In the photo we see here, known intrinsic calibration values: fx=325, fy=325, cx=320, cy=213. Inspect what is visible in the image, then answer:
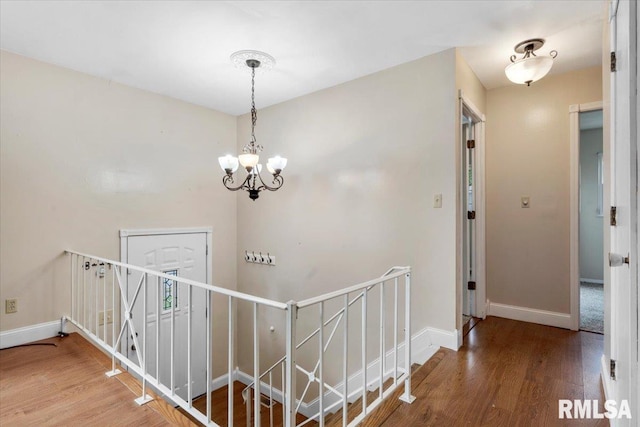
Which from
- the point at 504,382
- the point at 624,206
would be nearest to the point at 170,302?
the point at 504,382

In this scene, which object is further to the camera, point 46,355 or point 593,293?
point 593,293

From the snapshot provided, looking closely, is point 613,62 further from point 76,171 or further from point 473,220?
point 76,171

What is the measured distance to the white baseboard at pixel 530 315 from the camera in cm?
309

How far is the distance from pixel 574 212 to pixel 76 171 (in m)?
4.67

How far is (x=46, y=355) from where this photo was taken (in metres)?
2.60

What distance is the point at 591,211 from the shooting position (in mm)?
5359

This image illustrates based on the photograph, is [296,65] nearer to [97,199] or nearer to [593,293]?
[97,199]

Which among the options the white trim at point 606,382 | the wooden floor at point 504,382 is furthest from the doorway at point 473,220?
the white trim at point 606,382

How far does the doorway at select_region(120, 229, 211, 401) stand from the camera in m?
3.46

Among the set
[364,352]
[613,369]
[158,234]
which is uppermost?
[158,234]

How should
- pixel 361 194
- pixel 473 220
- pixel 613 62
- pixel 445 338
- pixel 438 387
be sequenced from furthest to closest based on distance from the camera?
pixel 473 220
pixel 361 194
pixel 445 338
pixel 438 387
pixel 613 62

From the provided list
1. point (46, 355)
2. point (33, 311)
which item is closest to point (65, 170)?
point (33, 311)

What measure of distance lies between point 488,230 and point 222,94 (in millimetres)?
3299

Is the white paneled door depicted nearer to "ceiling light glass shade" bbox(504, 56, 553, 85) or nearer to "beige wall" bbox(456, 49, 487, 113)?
"beige wall" bbox(456, 49, 487, 113)
